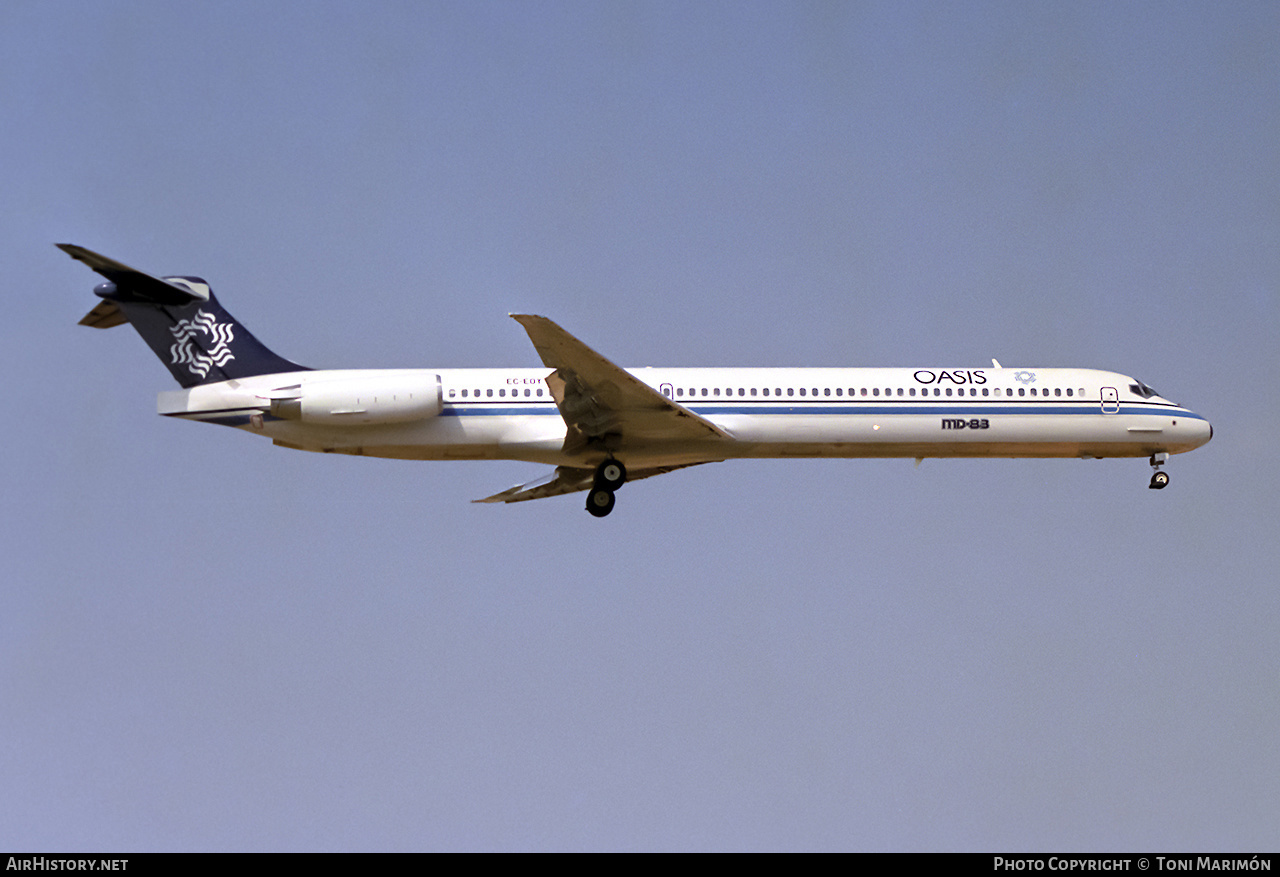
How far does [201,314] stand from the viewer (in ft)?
87.1

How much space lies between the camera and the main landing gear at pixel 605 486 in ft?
89.9

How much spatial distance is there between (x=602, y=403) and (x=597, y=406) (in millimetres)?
124

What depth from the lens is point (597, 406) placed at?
26141 millimetres

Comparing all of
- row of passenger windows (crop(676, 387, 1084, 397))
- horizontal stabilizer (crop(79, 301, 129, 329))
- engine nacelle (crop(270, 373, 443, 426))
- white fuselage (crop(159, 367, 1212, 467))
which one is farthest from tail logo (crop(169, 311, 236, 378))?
row of passenger windows (crop(676, 387, 1084, 397))

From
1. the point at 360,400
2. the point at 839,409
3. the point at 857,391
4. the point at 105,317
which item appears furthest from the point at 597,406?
the point at 105,317

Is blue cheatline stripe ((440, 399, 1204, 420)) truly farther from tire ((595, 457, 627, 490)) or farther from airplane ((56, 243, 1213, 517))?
tire ((595, 457, 627, 490))

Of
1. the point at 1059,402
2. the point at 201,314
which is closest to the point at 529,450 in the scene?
the point at 201,314

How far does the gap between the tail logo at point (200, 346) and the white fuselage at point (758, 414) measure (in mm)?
607

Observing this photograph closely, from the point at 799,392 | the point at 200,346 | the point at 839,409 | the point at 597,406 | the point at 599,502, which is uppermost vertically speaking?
the point at 200,346

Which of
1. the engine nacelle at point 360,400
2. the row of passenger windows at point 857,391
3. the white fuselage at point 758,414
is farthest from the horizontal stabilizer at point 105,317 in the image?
the row of passenger windows at point 857,391

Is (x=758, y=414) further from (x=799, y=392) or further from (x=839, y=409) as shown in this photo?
(x=839, y=409)

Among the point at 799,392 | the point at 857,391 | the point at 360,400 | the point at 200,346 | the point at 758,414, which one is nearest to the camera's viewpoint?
the point at 360,400

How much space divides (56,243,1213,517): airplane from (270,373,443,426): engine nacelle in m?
0.03
